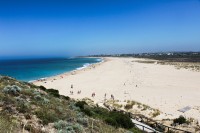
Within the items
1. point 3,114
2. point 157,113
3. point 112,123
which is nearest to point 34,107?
point 3,114

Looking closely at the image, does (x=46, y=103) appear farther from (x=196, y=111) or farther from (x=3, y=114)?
(x=196, y=111)

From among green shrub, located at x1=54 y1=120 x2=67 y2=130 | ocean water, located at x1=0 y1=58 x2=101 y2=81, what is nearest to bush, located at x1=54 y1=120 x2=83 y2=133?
green shrub, located at x1=54 y1=120 x2=67 y2=130

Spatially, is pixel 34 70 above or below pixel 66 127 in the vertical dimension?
below

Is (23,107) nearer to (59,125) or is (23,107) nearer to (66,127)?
(59,125)

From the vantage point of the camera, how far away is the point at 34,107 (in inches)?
333

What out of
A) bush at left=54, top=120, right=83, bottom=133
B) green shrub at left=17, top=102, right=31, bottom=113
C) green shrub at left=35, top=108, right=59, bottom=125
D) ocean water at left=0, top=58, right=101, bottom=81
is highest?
green shrub at left=17, top=102, right=31, bottom=113

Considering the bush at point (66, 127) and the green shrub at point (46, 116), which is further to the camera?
the green shrub at point (46, 116)

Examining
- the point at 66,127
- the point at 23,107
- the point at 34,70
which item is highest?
the point at 23,107

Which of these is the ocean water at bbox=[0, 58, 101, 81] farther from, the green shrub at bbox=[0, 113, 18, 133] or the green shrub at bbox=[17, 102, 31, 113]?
the green shrub at bbox=[0, 113, 18, 133]

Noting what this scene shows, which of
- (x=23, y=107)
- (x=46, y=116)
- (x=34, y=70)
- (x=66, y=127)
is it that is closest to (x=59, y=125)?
(x=66, y=127)

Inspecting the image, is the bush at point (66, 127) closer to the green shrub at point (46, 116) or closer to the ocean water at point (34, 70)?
the green shrub at point (46, 116)

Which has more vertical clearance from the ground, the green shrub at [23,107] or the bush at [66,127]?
the green shrub at [23,107]

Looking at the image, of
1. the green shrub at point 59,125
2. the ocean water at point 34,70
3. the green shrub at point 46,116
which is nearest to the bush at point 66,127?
the green shrub at point 59,125

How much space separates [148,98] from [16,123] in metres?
23.3
